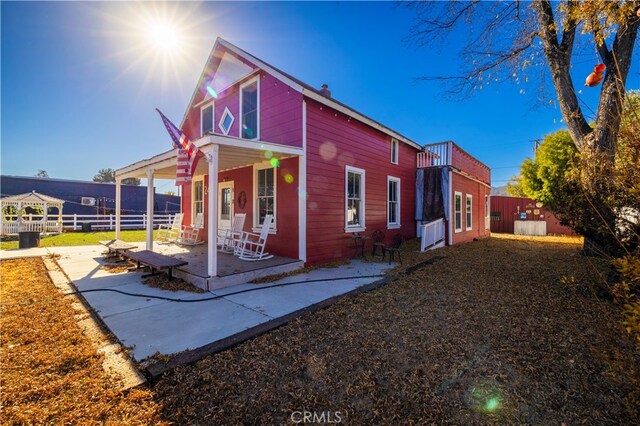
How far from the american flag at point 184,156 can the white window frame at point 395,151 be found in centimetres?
691

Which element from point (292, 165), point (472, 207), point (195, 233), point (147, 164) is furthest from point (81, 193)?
point (472, 207)

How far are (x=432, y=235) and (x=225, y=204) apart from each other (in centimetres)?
715

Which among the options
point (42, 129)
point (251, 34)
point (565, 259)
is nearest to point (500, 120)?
point (565, 259)

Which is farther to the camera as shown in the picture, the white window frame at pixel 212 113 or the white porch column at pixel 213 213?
the white window frame at pixel 212 113

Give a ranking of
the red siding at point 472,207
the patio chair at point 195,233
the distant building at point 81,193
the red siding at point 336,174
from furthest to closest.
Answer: the distant building at point 81,193 < the red siding at point 472,207 < the patio chair at point 195,233 < the red siding at point 336,174

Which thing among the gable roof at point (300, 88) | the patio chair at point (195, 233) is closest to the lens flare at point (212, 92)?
the gable roof at point (300, 88)

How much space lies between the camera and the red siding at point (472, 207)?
1094 cm

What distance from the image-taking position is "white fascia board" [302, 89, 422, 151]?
645cm

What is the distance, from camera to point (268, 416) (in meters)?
1.87

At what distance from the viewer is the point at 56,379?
2232 millimetres

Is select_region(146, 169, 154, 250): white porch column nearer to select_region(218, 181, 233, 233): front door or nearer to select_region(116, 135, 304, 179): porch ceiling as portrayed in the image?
select_region(116, 135, 304, 179): porch ceiling

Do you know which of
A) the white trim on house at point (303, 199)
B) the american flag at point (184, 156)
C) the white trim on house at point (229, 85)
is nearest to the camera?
the american flag at point (184, 156)

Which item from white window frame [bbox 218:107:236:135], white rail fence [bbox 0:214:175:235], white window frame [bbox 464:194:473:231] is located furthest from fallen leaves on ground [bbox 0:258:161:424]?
white window frame [bbox 464:194:473:231]

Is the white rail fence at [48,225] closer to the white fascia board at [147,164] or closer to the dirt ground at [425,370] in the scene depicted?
the white fascia board at [147,164]
